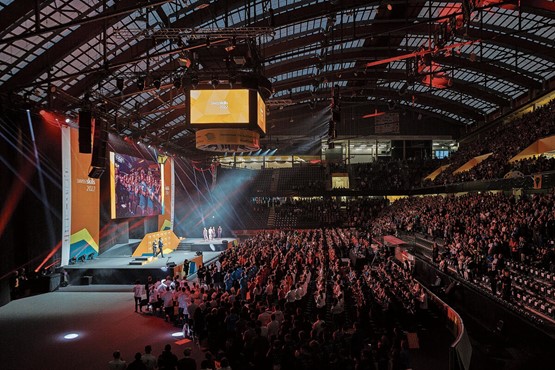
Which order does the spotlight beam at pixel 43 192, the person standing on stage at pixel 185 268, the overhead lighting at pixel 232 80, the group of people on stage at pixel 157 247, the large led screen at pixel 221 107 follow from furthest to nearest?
the group of people on stage at pixel 157 247
the person standing on stage at pixel 185 268
the spotlight beam at pixel 43 192
the overhead lighting at pixel 232 80
the large led screen at pixel 221 107

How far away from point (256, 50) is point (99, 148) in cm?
707

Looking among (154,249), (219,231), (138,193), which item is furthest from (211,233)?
(154,249)

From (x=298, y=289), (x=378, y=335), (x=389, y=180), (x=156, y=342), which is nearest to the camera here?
(x=378, y=335)

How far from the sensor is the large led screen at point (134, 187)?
73.2 ft

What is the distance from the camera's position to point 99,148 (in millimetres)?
16031

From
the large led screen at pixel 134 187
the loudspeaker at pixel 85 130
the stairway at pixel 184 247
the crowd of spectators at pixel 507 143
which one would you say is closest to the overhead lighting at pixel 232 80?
the loudspeaker at pixel 85 130

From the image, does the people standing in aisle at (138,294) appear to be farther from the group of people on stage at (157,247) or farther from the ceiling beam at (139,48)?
the group of people on stage at (157,247)

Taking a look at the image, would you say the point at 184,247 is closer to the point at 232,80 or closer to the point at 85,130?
the point at 85,130

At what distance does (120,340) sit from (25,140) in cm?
902

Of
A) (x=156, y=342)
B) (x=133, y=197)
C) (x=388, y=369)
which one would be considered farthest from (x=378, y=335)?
(x=133, y=197)

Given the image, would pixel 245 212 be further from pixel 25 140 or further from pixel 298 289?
pixel 298 289

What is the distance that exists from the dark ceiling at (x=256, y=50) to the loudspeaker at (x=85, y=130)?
0.83 metres

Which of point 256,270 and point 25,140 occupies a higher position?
point 25,140

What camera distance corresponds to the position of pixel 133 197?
24.5m
